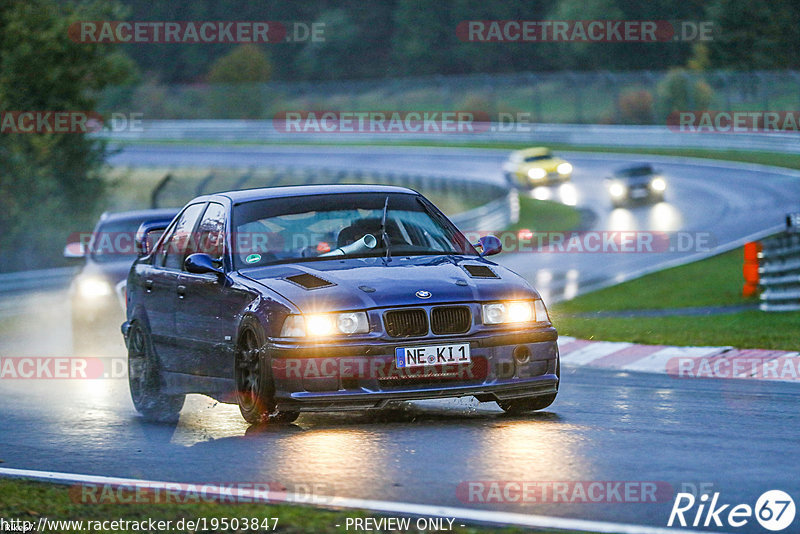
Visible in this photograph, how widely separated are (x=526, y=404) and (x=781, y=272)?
36.3 ft

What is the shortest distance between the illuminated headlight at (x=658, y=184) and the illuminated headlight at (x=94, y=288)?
1158 inches

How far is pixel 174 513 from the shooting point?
5.90 meters

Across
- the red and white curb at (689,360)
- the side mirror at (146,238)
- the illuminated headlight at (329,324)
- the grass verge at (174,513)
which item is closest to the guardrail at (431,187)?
the red and white curb at (689,360)

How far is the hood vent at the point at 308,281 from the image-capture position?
830cm

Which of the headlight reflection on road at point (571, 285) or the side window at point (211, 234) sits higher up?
the side window at point (211, 234)

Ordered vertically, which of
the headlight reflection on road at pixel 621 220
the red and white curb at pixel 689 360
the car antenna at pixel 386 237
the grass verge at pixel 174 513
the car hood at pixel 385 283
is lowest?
the headlight reflection on road at pixel 621 220

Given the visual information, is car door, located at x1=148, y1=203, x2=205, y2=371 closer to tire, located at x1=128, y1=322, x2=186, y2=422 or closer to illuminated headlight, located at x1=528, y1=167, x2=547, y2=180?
tire, located at x1=128, y1=322, x2=186, y2=422

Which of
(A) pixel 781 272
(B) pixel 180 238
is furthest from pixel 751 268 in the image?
(B) pixel 180 238

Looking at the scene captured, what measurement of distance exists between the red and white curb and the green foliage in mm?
22209

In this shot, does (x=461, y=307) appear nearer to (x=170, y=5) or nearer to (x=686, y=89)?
(x=686, y=89)

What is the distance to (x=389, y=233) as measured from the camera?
928 cm

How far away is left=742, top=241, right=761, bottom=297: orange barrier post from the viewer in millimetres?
20022

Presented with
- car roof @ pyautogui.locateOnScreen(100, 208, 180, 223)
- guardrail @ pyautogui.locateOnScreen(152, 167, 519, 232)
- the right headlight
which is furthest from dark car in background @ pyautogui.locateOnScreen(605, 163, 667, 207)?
the right headlight

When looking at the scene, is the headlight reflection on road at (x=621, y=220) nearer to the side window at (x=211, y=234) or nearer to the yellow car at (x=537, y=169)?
the yellow car at (x=537, y=169)
